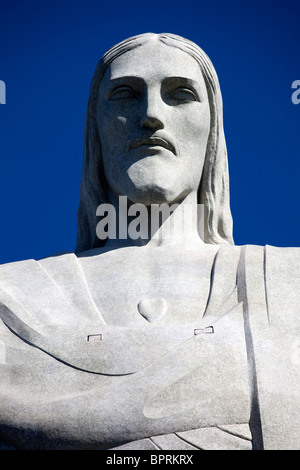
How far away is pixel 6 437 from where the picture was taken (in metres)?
10.1

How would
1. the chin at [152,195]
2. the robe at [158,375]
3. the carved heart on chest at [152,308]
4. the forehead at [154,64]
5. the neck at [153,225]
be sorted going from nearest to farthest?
1. the robe at [158,375]
2. the carved heart on chest at [152,308]
3. the chin at [152,195]
4. the neck at [153,225]
5. the forehead at [154,64]

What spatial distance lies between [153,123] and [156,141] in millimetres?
197

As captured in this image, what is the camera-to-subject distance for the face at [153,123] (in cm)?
1241

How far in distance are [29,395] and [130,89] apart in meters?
4.08

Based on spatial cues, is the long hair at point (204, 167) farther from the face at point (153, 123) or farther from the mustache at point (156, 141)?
the mustache at point (156, 141)

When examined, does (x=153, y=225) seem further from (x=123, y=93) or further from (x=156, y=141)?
(x=123, y=93)

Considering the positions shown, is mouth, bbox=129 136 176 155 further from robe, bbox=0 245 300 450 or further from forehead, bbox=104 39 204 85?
robe, bbox=0 245 300 450

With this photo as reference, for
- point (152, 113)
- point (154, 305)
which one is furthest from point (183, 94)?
point (154, 305)

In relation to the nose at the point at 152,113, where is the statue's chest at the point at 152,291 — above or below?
below

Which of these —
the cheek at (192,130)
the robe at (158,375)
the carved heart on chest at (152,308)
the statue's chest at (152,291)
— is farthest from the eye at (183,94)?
the carved heart on chest at (152,308)

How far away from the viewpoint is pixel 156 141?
12414mm

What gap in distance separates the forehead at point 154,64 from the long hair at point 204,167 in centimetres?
8
